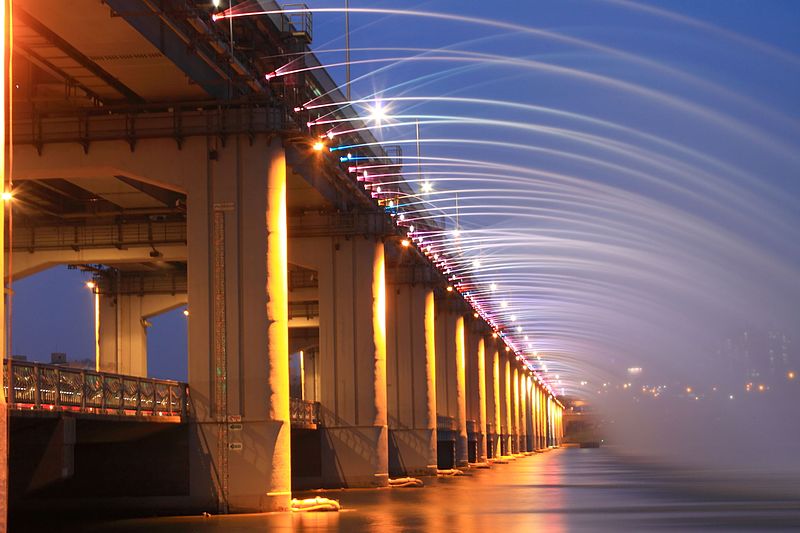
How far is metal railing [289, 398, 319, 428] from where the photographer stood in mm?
47344

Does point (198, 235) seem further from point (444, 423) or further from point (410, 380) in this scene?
point (444, 423)

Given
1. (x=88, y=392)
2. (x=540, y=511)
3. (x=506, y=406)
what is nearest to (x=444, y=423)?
(x=540, y=511)

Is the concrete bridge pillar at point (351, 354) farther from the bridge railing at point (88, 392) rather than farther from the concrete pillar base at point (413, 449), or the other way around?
the bridge railing at point (88, 392)

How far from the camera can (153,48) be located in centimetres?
3100

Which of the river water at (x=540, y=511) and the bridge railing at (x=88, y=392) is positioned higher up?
the bridge railing at (x=88, y=392)

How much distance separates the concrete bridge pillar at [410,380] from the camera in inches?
2502

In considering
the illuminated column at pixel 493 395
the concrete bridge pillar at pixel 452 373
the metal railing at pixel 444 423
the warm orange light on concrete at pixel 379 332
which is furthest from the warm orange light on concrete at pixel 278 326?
the illuminated column at pixel 493 395

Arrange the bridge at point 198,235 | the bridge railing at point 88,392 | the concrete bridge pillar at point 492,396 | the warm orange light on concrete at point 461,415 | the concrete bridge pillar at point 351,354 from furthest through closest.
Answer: the concrete bridge pillar at point 492,396
the warm orange light on concrete at point 461,415
the concrete bridge pillar at point 351,354
the bridge at point 198,235
the bridge railing at point 88,392

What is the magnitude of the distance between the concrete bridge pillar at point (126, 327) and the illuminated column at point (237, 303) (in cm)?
2755

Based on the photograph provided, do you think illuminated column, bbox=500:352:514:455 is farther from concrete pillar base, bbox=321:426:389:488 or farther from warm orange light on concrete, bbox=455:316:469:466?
concrete pillar base, bbox=321:426:389:488

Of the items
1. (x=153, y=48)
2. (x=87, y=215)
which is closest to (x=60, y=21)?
(x=153, y=48)

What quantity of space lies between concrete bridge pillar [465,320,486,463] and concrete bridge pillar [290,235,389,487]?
124 ft

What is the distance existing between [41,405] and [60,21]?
26.9ft

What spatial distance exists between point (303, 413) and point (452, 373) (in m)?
30.9
